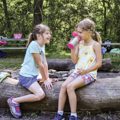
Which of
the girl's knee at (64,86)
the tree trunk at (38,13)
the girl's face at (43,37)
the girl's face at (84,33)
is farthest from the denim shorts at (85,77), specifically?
the tree trunk at (38,13)

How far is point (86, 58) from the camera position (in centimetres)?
430

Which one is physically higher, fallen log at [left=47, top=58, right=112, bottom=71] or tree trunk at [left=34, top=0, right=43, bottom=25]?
tree trunk at [left=34, top=0, right=43, bottom=25]

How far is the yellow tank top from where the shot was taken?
168 inches

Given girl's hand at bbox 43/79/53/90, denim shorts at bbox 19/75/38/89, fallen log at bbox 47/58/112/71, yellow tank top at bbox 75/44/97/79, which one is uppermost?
yellow tank top at bbox 75/44/97/79

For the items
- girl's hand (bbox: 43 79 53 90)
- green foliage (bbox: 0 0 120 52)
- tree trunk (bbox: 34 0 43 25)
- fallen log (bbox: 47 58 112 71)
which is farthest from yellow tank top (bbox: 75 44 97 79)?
tree trunk (bbox: 34 0 43 25)

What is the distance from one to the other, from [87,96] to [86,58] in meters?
0.49

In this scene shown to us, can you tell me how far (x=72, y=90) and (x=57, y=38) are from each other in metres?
10.9

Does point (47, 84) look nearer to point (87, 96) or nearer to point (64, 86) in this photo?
point (64, 86)

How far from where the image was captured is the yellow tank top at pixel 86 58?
14.0ft

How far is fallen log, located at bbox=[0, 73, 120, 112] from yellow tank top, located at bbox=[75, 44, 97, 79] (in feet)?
0.70

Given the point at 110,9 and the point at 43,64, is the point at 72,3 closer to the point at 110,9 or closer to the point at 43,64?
the point at 110,9

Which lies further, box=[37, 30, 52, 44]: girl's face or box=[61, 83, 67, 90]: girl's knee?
box=[37, 30, 52, 44]: girl's face

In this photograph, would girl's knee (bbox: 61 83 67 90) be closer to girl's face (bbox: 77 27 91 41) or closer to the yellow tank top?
the yellow tank top

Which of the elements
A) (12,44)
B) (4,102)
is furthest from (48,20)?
(4,102)
